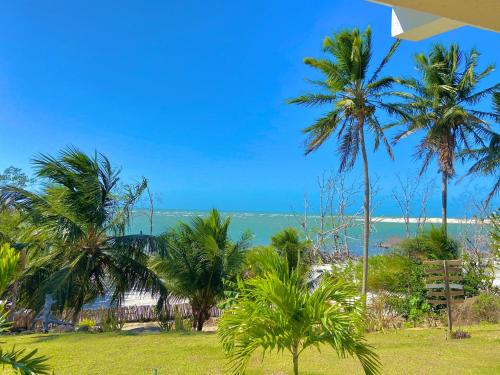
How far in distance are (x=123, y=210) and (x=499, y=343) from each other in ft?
30.7

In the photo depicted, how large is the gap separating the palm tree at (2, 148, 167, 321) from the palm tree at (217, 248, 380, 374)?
8304 mm

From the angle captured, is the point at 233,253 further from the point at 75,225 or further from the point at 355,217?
the point at 355,217

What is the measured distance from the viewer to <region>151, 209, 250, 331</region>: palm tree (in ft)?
39.9

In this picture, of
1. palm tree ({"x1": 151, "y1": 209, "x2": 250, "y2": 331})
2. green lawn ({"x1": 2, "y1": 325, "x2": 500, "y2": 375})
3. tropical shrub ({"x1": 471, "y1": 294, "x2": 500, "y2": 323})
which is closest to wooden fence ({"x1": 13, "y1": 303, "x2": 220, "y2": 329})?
palm tree ({"x1": 151, "y1": 209, "x2": 250, "y2": 331})

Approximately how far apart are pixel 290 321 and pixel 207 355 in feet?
11.5

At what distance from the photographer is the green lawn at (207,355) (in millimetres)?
5453

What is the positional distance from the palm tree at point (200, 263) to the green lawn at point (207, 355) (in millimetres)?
4044

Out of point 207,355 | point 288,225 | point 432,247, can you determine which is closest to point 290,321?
point 207,355

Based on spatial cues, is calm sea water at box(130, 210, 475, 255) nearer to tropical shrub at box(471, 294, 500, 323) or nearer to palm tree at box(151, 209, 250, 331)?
palm tree at box(151, 209, 250, 331)

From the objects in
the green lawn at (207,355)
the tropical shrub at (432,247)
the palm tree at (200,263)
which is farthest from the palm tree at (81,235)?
the tropical shrub at (432,247)

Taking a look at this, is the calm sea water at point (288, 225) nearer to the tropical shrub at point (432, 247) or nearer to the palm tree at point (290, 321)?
the tropical shrub at point (432, 247)

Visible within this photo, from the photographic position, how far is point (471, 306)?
430 inches

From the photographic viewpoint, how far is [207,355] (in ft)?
20.4

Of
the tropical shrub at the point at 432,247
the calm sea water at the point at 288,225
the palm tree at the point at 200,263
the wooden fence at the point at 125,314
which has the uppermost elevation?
the calm sea water at the point at 288,225
